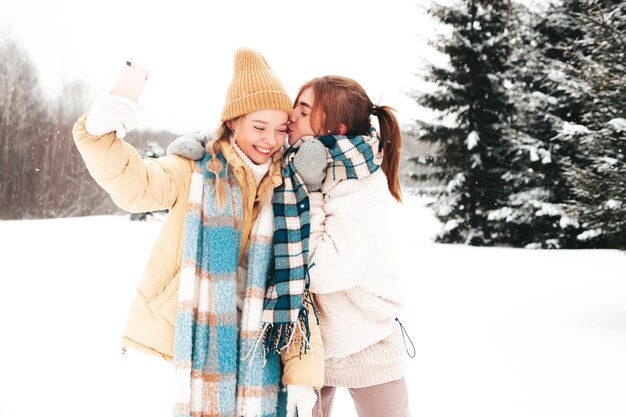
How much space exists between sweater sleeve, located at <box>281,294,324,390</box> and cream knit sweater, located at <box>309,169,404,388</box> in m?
0.10

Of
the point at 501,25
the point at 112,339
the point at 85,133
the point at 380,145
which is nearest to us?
the point at 85,133

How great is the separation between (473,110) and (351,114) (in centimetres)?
1352

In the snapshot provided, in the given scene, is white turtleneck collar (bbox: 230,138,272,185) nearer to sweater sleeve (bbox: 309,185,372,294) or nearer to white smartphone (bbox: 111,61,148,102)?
sweater sleeve (bbox: 309,185,372,294)

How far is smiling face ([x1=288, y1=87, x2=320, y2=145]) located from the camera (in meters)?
1.93

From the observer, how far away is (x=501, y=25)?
1425 cm

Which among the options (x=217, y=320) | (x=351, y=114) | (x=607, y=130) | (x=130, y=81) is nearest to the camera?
(x=130, y=81)

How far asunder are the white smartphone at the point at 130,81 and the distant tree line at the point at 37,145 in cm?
1666

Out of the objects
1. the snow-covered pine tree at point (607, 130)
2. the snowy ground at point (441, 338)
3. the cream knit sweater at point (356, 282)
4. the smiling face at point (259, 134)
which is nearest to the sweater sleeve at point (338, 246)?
the cream knit sweater at point (356, 282)

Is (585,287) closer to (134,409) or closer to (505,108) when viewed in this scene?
(134,409)

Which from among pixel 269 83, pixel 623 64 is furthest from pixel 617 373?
pixel 269 83

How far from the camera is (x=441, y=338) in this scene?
514 cm

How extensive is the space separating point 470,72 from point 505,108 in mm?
1395

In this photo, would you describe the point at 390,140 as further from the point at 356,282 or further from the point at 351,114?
the point at 356,282

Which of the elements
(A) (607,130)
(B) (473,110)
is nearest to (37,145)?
(B) (473,110)
